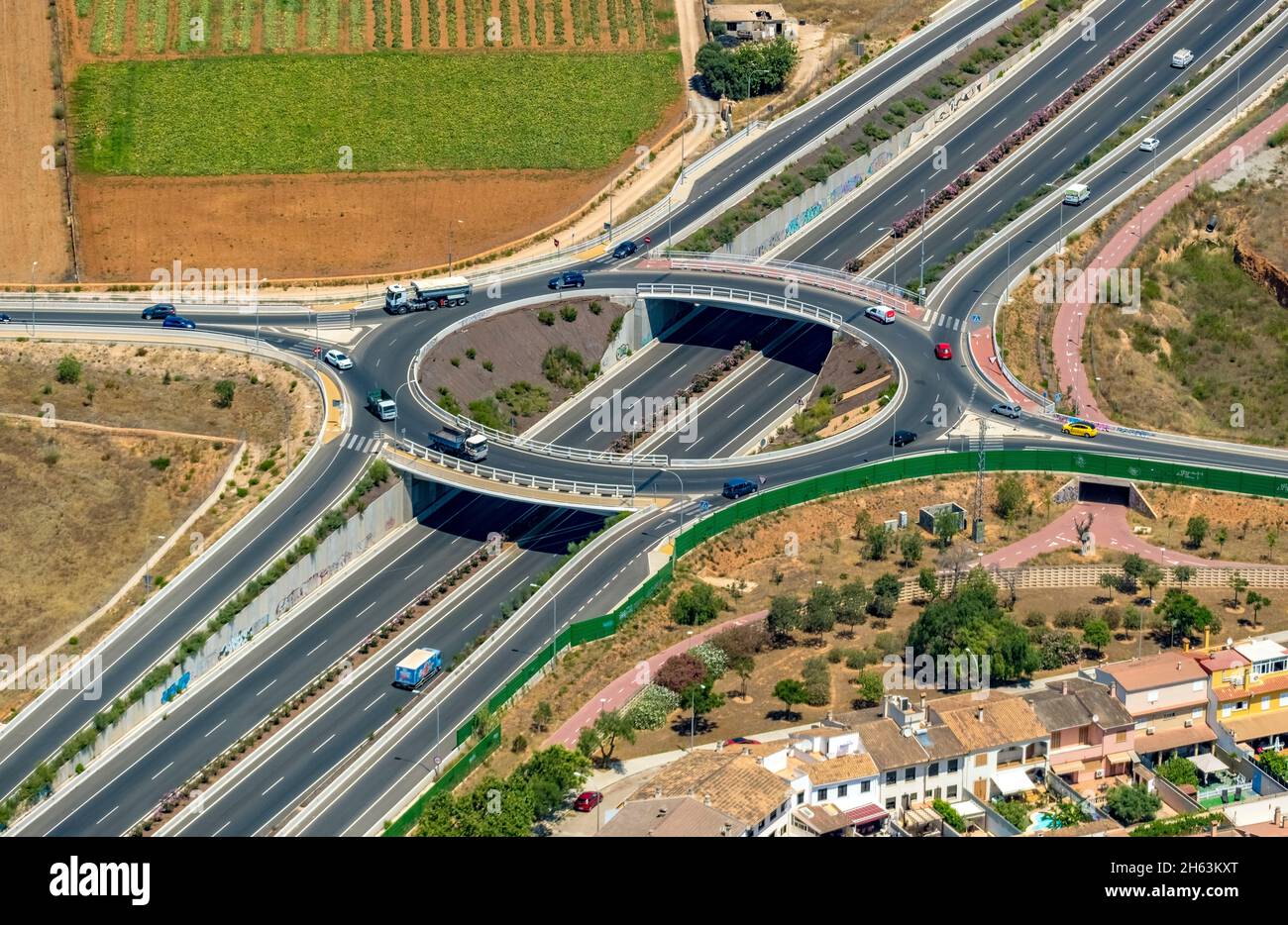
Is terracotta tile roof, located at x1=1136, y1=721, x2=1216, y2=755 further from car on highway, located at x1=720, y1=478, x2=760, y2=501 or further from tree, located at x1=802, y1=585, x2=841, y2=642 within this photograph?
car on highway, located at x1=720, y1=478, x2=760, y2=501

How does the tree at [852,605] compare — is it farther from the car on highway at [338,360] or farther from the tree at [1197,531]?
the car on highway at [338,360]

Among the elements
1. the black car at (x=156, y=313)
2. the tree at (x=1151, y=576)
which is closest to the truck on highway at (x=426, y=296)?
the black car at (x=156, y=313)

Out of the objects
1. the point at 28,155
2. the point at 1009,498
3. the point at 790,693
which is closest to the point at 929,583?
the point at 1009,498

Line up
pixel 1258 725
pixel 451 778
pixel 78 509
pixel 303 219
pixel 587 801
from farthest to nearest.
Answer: pixel 303 219 → pixel 78 509 → pixel 1258 725 → pixel 451 778 → pixel 587 801

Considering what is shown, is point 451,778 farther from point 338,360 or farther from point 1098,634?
point 338,360
